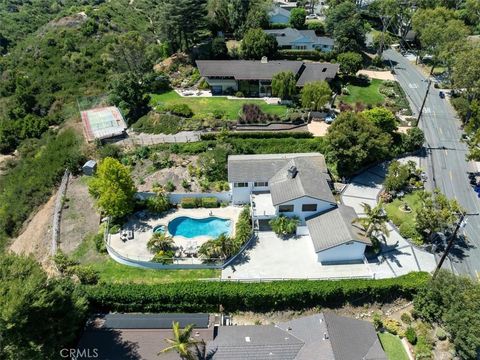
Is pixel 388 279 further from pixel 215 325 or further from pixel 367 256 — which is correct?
pixel 215 325

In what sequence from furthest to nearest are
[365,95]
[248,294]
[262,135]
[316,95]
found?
1. [365,95]
2. [316,95]
3. [262,135]
4. [248,294]

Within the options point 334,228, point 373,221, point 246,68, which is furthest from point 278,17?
point 373,221

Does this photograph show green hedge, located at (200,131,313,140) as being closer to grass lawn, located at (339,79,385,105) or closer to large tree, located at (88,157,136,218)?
grass lawn, located at (339,79,385,105)

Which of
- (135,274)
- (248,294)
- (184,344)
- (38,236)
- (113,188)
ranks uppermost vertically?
(113,188)

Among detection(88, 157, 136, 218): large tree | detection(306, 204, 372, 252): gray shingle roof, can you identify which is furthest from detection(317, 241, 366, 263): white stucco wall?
detection(88, 157, 136, 218): large tree

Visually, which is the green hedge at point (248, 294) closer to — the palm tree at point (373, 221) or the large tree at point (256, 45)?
the palm tree at point (373, 221)

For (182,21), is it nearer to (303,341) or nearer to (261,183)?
(261,183)

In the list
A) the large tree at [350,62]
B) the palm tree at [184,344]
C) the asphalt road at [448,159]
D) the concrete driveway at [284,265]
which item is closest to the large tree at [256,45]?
the large tree at [350,62]
